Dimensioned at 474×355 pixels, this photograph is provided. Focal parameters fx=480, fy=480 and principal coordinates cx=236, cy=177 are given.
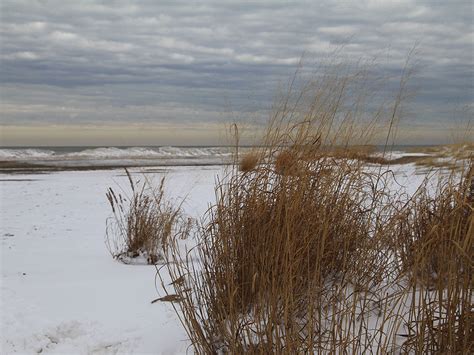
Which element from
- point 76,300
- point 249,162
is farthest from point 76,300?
point 249,162

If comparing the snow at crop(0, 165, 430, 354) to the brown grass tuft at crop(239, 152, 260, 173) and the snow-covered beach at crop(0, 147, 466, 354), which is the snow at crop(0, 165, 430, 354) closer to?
the snow-covered beach at crop(0, 147, 466, 354)

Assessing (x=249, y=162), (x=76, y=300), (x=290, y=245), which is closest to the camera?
(x=290, y=245)

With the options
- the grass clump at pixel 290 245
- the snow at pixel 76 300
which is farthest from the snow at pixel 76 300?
the grass clump at pixel 290 245

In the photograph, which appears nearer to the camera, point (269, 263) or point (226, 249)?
point (269, 263)

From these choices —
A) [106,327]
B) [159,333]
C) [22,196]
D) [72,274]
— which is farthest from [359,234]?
[22,196]

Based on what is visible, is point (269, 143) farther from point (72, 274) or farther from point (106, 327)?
point (72, 274)

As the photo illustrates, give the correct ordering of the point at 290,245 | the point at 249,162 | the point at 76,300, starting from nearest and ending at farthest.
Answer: the point at 290,245
the point at 249,162
the point at 76,300

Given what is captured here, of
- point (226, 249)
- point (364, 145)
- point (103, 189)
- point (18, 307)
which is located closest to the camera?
point (226, 249)

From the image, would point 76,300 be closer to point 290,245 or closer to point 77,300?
point 77,300

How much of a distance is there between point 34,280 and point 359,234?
3169 millimetres

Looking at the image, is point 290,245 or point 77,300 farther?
point 77,300

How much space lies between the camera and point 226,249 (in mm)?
2564

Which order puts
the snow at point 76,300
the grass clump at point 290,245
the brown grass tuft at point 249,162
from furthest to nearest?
the snow at point 76,300
the brown grass tuft at point 249,162
the grass clump at point 290,245

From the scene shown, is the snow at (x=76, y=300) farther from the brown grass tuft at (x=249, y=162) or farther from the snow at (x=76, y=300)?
the brown grass tuft at (x=249, y=162)
